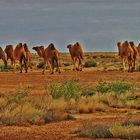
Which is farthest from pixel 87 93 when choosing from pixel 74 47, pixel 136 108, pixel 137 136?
pixel 74 47

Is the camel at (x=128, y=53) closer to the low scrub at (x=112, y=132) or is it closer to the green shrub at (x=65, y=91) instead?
the green shrub at (x=65, y=91)

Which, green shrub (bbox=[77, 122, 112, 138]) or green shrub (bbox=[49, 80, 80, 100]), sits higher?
green shrub (bbox=[49, 80, 80, 100])

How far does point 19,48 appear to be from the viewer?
49688 millimetres

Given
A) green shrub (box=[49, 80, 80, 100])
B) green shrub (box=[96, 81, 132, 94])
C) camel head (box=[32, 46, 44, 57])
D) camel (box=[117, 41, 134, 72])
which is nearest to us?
green shrub (box=[49, 80, 80, 100])

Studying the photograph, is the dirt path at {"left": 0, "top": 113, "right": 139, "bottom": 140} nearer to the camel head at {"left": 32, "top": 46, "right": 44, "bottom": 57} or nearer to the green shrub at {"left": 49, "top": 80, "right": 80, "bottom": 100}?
the green shrub at {"left": 49, "top": 80, "right": 80, "bottom": 100}

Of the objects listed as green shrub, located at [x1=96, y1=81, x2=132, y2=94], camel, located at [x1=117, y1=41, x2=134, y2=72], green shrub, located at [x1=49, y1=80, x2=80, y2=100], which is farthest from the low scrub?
camel, located at [x1=117, y1=41, x2=134, y2=72]

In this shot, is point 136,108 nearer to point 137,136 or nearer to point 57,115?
point 57,115

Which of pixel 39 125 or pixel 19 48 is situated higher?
pixel 19 48

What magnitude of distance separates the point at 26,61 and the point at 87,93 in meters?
20.6

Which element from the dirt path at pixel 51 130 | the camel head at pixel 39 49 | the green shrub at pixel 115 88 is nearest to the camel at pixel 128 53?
the camel head at pixel 39 49

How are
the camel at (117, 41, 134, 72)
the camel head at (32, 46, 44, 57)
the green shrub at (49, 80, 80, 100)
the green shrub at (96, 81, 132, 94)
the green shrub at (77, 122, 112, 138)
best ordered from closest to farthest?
the green shrub at (77, 122, 112, 138), the green shrub at (49, 80, 80, 100), the green shrub at (96, 81, 132, 94), the camel at (117, 41, 134, 72), the camel head at (32, 46, 44, 57)

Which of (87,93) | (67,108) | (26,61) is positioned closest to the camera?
(67,108)

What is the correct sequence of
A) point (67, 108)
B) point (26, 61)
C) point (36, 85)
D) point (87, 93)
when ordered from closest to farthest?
point (67, 108)
point (87, 93)
point (36, 85)
point (26, 61)

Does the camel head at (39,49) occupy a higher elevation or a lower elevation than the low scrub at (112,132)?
higher
